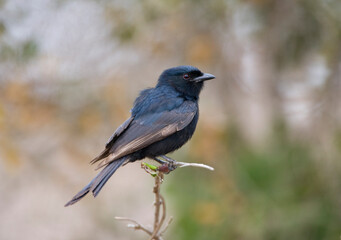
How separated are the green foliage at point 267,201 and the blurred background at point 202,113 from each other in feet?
0.05

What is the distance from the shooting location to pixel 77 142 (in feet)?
23.7

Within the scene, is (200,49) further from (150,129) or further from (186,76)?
(150,129)

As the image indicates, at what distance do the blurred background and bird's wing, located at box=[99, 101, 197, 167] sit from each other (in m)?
2.29

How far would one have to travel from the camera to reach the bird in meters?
3.67

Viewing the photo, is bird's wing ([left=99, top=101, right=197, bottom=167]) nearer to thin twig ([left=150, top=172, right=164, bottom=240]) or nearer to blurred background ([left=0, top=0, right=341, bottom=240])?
thin twig ([left=150, top=172, right=164, bottom=240])

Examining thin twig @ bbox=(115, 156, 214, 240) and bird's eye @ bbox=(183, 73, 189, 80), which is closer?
thin twig @ bbox=(115, 156, 214, 240)

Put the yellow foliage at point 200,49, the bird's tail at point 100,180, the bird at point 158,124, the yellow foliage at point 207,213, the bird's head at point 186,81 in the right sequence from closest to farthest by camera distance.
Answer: the bird's tail at point 100,180, the bird at point 158,124, the bird's head at point 186,81, the yellow foliage at point 207,213, the yellow foliage at point 200,49

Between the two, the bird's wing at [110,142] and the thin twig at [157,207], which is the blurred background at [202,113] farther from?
the thin twig at [157,207]

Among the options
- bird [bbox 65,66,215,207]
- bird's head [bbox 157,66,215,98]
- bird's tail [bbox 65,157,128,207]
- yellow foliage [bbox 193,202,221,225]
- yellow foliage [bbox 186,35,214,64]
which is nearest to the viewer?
bird's tail [bbox 65,157,128,207]

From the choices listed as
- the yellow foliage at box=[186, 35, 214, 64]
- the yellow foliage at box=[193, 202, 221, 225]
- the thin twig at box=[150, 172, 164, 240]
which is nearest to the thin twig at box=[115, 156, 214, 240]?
the thin twig at box=[150, 172, 164, 240]

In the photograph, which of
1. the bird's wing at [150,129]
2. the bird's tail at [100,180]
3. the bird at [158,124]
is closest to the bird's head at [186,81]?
the bird at [158,124]

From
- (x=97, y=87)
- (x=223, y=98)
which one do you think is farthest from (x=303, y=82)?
(x=97, y=87)

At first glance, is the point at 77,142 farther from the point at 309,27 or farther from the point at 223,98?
the point at 309,27

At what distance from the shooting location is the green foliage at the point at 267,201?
6.14 meters
